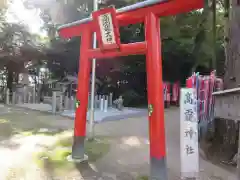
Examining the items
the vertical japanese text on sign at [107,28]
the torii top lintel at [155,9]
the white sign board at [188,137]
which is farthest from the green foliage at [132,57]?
the white sign board at [188,137]

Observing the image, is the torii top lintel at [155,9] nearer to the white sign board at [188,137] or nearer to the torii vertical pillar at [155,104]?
the torii vertical pillar at [155,104]

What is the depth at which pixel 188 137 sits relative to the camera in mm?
3938

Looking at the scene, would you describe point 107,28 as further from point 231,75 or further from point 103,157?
point 231,75

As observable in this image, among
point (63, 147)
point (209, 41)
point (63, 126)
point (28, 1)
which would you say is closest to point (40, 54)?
point (28, 1)

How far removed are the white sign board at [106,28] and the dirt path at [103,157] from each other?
2290 millimetres

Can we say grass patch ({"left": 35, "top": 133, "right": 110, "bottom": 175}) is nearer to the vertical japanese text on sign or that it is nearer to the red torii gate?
the red torii gate

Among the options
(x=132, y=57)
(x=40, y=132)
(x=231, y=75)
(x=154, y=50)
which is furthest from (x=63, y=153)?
(x=132, y=57)

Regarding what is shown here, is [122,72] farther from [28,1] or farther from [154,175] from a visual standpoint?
[154,175]

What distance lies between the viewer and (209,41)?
1307 centimetres

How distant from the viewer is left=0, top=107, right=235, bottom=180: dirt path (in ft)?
14.5

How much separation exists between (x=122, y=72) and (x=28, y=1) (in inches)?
268

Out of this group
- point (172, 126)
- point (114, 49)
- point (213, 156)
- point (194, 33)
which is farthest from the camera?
point (194, 33)

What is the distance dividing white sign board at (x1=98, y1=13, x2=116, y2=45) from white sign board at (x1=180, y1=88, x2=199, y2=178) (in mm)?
1522

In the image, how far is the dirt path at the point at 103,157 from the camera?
4418 millimetres
